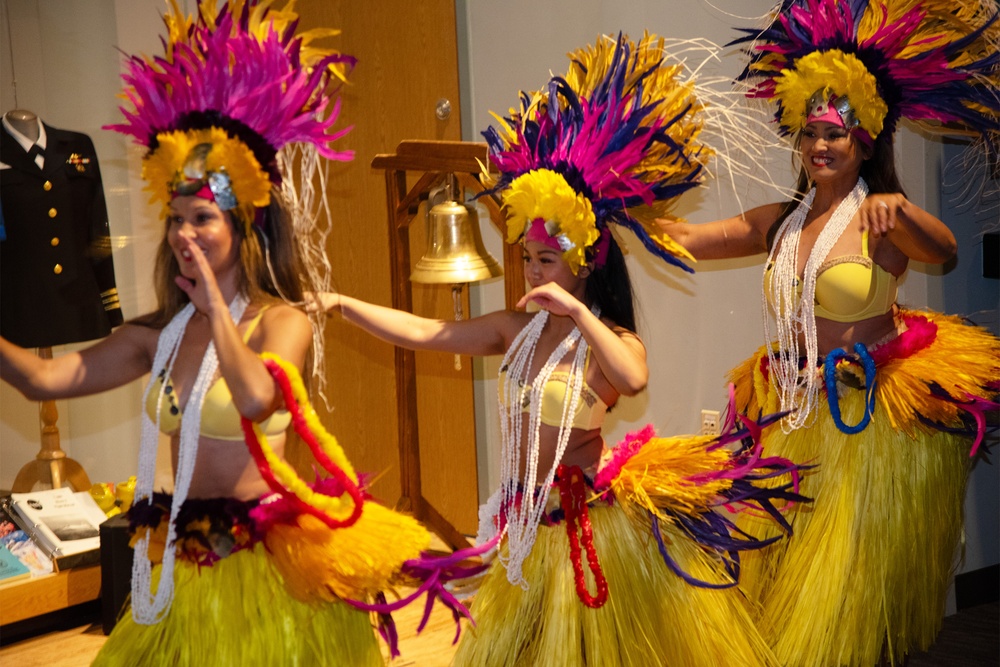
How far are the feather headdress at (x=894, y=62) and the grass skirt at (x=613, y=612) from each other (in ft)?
3.59

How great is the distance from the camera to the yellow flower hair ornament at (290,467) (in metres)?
1.91

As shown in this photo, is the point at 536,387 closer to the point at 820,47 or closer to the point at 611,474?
the point at 611,474

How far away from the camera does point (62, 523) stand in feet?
11.2

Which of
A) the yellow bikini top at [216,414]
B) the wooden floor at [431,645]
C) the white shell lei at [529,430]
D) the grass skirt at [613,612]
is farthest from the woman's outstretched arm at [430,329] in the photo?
the wooden floor at [431,645]

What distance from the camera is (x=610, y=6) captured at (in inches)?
140

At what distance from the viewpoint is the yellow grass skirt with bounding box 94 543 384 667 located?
1.93 m

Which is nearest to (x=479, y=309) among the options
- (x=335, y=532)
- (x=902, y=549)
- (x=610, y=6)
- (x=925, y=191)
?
(x=610, y=6)

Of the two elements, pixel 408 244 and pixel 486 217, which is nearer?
pixel 408 244

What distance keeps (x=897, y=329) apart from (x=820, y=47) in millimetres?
707

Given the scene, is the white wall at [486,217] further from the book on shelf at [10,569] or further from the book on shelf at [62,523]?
the book on shelf at [10,569]

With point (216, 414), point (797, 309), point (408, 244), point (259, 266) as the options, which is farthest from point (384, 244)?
point (216, 414)

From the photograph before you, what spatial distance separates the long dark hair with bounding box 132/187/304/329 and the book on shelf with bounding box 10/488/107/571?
152 centimetres

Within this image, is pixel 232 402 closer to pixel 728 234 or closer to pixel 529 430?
pixel 529 430

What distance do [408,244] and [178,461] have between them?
175 cm
